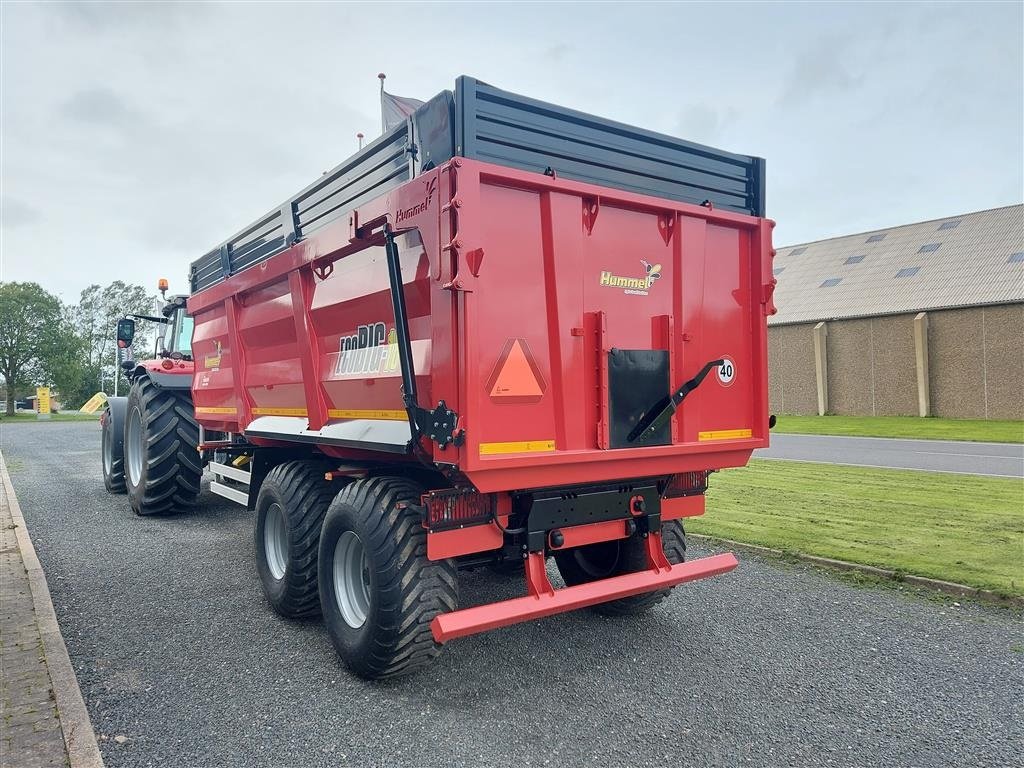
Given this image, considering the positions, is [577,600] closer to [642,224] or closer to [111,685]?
[642,224]

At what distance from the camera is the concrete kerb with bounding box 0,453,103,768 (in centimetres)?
299

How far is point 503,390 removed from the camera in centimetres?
338

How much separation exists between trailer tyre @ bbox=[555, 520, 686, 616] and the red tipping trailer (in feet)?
0.07

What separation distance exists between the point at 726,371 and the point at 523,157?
1.86m

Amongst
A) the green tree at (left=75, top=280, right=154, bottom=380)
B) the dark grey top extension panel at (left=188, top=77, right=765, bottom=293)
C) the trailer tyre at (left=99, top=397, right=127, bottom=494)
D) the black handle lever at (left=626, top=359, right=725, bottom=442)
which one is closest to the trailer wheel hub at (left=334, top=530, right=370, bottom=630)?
the black handle lever at (left=626, top=359, right=725, bottom=442)

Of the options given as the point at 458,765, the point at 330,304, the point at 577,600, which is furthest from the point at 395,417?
the point at 458,765

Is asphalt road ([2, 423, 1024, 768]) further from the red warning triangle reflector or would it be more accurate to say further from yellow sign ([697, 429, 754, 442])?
the red warning triangle reflector

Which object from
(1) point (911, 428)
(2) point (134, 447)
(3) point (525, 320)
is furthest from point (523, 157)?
(1) point (911, 428)

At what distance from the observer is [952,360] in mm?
23453

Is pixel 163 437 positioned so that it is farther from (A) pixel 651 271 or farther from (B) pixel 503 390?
(A) pixel 651 271

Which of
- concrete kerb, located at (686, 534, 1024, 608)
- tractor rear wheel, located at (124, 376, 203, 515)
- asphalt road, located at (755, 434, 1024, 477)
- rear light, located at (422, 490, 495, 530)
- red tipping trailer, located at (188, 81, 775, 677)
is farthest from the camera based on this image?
asphalt road, located at (755, 434, 1024, 477)

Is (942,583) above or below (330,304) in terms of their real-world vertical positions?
below

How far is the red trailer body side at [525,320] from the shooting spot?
10.8 feet

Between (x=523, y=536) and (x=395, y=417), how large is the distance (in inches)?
37.6
